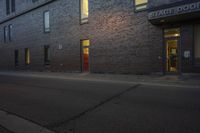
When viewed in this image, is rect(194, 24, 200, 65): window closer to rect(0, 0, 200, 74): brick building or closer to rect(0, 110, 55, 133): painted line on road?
rect(0, 0, 200, 74): brick building

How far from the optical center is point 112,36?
54.7 ft

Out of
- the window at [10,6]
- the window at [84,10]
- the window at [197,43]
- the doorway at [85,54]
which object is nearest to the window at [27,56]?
the window at [10,6]

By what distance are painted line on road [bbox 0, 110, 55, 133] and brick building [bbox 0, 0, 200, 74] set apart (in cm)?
1003

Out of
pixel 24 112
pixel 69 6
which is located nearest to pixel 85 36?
pixel 69 6

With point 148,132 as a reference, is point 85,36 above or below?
above

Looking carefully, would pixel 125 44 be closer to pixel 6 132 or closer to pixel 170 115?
pixel 170 115

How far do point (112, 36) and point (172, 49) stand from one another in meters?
4.76

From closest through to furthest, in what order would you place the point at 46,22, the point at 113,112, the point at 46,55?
the point at 113,112 → the point at 46,22 → the point at 46,55

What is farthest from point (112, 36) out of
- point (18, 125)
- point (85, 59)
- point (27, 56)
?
point (27, 56)

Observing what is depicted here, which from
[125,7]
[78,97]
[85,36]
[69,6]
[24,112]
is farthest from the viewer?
[69,6]

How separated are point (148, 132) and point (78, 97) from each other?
4121mm

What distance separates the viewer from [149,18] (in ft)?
44.1

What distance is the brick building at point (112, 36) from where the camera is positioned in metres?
13.0

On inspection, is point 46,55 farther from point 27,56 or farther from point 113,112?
point 113,112
